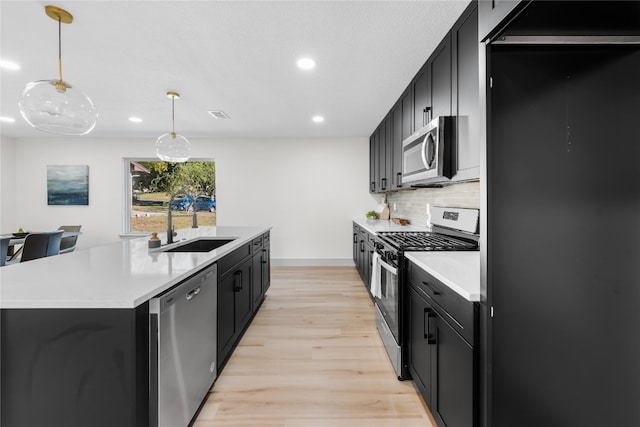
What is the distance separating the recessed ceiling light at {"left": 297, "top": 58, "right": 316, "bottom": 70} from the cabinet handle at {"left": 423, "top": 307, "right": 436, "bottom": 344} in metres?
2.15

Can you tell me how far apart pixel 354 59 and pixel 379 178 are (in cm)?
235

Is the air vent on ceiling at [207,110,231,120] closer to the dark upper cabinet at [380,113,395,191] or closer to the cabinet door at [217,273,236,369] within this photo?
the dark upper cabinet at [380,113,395,191]

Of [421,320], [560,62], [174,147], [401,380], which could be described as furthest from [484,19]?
[174,147]

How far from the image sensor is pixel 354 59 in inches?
99.3

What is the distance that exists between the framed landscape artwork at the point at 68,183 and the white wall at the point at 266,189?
0.32 feet

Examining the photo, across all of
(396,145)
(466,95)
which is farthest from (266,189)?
(466,95)

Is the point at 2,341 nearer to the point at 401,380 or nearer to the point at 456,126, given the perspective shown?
the point at 401,380

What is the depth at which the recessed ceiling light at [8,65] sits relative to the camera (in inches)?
103

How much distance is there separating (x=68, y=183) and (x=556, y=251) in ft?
24.0

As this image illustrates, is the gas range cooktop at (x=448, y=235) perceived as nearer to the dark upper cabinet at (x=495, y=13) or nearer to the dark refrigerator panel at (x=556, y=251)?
the dark refrigerator panel at (x=556, y=251)

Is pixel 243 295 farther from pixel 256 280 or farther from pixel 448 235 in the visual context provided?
pixel 448 235

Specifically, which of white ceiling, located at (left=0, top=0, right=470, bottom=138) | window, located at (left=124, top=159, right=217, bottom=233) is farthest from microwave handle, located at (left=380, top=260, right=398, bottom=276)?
window, located at (left=124, top=159, right=217, bottom=233)

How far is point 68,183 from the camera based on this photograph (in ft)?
18.6

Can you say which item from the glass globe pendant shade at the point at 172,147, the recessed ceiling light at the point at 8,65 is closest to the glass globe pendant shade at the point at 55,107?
the glass globe pendant shade at the point at 172,147
